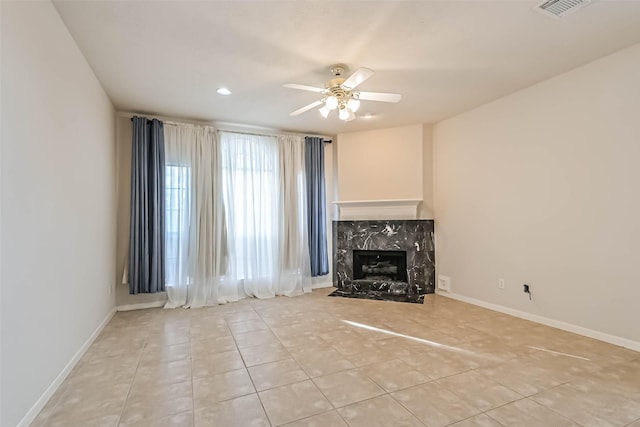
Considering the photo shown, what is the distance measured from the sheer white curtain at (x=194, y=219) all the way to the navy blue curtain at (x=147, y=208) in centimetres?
11

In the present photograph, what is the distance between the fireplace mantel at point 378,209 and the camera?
467 centimetres

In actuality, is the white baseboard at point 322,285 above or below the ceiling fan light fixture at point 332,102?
below

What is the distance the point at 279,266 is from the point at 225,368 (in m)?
2.34

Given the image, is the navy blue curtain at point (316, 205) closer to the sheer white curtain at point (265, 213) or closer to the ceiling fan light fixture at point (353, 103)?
the sheer white curtain at point (265, 213)

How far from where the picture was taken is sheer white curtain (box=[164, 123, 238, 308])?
4.12m

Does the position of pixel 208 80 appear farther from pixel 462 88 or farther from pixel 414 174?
pixel 414 174

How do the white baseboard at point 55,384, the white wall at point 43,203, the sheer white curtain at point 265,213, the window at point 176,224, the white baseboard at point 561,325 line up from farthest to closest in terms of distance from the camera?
the sheer white curtain at point 265,213, the window at point 176,224, the white baseboard at point 561,325, the white baseboard at point 55,384, the white wall at point 43,203

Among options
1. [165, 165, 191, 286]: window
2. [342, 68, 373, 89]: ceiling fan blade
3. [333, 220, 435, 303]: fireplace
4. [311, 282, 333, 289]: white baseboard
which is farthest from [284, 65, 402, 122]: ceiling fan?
[311, 282, 333, 289]: white baseboard

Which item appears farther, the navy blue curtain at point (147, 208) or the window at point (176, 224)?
the window at point (176, 224)

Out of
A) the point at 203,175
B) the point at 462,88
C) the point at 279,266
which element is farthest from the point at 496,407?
the point at 203,175

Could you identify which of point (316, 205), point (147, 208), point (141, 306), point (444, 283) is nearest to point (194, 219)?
point (147, 208)

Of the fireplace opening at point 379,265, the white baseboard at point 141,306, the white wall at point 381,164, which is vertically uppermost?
the white wall at point 381,164

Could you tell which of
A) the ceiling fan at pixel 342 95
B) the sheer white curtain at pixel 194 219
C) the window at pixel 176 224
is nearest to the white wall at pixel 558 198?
the ceiling fan at pixel 342 95

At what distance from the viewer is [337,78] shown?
2.84 m
